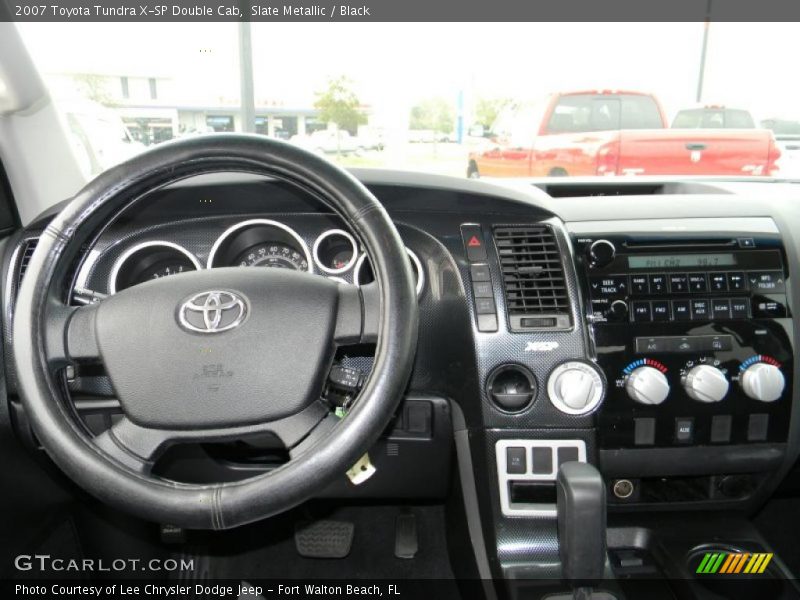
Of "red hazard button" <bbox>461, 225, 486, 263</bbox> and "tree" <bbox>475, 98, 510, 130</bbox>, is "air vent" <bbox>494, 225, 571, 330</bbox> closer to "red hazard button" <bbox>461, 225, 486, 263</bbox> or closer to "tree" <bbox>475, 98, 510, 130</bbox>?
"red hazard button" <bbox>461, 225, 486, 263</bbox>

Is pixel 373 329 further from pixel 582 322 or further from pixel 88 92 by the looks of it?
pixel 88 92

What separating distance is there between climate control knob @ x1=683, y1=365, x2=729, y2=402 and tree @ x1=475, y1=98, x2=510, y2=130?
209 cm

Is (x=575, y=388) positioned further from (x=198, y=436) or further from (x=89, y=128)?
(x=89, y=128)

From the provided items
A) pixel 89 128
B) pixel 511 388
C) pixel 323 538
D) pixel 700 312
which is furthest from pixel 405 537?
pixel 89 128

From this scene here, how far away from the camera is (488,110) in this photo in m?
3.86

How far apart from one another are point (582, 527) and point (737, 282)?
74cm

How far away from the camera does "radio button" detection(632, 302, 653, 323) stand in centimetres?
156

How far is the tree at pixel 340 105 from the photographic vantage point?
6.42 ft

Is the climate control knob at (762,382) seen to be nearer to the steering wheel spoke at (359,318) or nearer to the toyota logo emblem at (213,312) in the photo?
the steering wheel spoke at (359,318)

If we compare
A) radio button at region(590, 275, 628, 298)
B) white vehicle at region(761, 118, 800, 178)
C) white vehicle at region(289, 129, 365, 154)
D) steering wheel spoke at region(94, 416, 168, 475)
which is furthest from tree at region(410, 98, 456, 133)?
white vehicle at region(761, 118, 800, 178)

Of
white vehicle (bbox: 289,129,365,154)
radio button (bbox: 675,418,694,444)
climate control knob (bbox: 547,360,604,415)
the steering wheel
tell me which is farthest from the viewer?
white vehicle (bbox: 289,129,365,154)

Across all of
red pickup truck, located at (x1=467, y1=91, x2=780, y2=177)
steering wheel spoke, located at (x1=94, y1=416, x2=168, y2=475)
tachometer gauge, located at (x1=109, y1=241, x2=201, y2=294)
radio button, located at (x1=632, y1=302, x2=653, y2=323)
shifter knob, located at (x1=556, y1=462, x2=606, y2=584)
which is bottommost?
shifter knob, located at (x1=556, y1=462, x2=606, y2=584)

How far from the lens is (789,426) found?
5.39 ft

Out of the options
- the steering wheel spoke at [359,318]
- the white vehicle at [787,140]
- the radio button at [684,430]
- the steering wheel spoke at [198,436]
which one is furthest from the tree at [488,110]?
the steering wheel spoke at [198,436]
